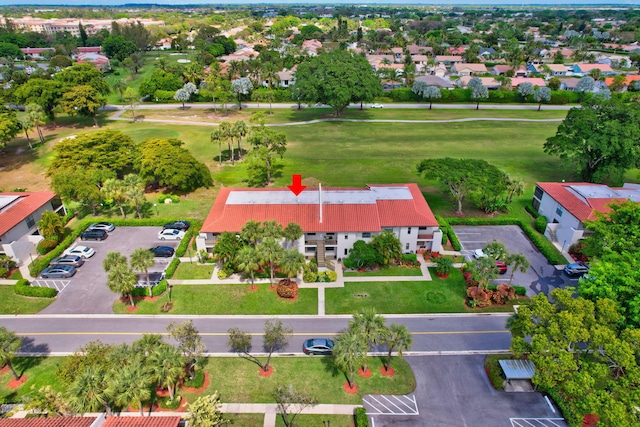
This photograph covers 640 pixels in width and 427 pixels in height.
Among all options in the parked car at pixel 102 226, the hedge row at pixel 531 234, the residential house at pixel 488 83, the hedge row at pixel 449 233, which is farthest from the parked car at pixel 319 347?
the residential house at pixel 488 83

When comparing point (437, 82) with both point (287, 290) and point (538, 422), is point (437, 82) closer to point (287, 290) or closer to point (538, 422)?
point (287, 290)

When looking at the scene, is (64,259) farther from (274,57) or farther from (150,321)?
(274,57)

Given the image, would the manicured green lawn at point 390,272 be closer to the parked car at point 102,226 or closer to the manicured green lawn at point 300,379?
the manicured green lawn at point 300,379

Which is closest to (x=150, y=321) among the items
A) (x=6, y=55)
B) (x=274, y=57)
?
(x=274, y=57)

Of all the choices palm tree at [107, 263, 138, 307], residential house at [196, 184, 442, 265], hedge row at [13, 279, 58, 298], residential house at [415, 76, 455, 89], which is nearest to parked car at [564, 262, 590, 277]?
residential house at [196, 184, 442, 265]

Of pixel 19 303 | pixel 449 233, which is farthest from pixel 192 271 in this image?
pixel 449 233

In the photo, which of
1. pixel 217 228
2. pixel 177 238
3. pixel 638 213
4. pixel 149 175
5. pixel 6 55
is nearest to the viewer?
pixel 638 213
